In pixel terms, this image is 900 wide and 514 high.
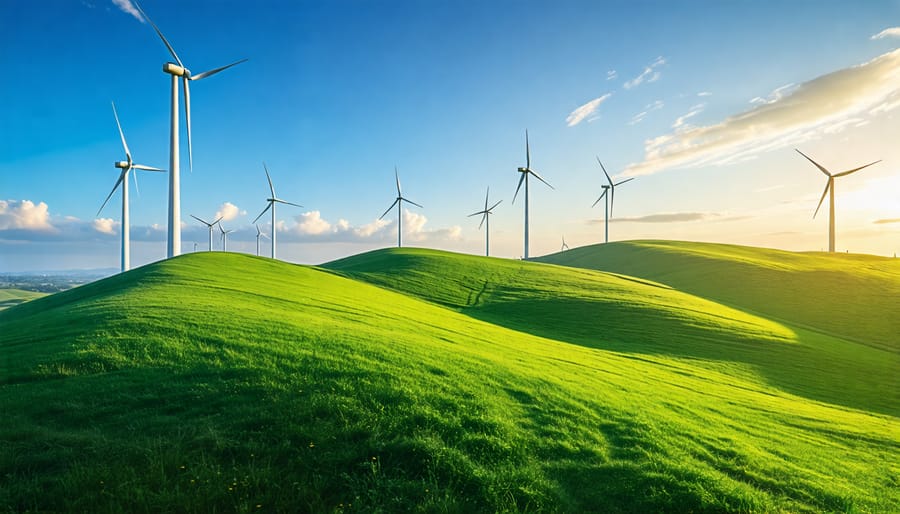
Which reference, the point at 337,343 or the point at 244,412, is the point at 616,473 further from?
the point at 337,343

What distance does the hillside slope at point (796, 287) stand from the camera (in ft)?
136

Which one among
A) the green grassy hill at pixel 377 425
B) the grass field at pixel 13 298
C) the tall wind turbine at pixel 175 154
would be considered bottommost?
the grass field at pixel 13 298

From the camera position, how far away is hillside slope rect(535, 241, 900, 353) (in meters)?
41.5

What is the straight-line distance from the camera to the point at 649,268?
251 feet

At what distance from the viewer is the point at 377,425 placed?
8.62 meters

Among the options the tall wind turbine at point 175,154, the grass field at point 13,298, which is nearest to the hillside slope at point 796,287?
the tall wind turbine at point 175,154

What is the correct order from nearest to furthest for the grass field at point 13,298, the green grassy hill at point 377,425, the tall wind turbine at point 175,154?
the green grassy hill at point 377,425 → the tall wind turbine at point 175,154 → the grass field at point 13,298

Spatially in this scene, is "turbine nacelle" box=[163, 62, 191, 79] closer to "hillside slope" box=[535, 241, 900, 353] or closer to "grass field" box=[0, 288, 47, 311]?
"hillside slope" box=[535, 241, 900, 353]

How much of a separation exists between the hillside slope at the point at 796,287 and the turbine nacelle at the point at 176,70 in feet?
206

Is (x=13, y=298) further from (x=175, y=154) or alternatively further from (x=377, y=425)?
(x=377, y=425)

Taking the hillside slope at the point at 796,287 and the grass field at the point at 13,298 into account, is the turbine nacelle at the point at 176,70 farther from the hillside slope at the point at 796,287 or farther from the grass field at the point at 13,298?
the grass field at the point at 13,298

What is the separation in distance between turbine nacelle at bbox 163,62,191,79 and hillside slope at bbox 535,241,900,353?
6282 centimetres

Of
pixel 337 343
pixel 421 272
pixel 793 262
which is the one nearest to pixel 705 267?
pixel 793 262

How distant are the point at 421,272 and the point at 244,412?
1613 inches
